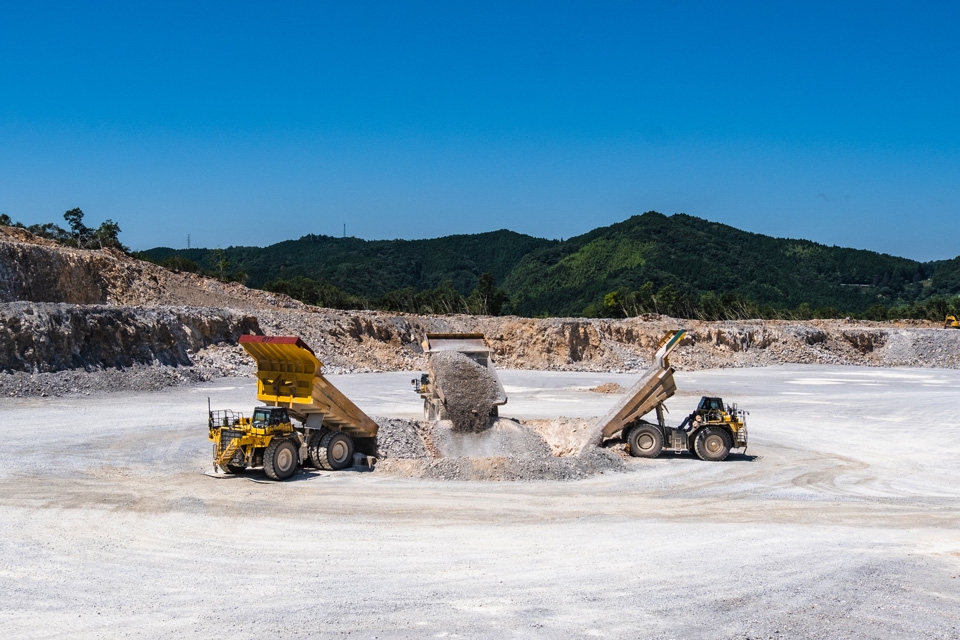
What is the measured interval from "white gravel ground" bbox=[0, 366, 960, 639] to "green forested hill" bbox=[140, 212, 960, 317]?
7454 cm

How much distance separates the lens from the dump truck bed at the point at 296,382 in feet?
53.4

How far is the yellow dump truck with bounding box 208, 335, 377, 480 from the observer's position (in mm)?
15828

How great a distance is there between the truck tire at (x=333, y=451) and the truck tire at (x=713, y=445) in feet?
26.3

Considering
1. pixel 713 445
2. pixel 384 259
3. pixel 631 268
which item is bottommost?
pixel 713 445

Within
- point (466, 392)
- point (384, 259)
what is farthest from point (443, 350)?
point (384, 259)

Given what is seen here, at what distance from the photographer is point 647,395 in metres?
19.3

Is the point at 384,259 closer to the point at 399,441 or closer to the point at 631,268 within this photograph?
the point at 631,268

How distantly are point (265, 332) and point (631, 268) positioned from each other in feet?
273

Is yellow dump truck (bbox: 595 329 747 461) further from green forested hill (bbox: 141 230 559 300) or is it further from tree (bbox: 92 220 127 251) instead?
green forested hill (bbox: 141 230 559 300)

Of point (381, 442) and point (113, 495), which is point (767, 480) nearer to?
point (381, 442)

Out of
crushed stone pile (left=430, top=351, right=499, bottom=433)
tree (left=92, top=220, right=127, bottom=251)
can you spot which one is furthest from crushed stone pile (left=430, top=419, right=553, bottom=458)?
tree (left=92, top=220, right=127, bottom=251)

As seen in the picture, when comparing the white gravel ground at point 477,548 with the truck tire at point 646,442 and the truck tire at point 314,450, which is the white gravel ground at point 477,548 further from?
the truck tire at point 314,450

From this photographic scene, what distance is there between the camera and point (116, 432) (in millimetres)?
22234

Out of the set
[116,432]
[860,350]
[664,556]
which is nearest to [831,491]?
[664,556]
